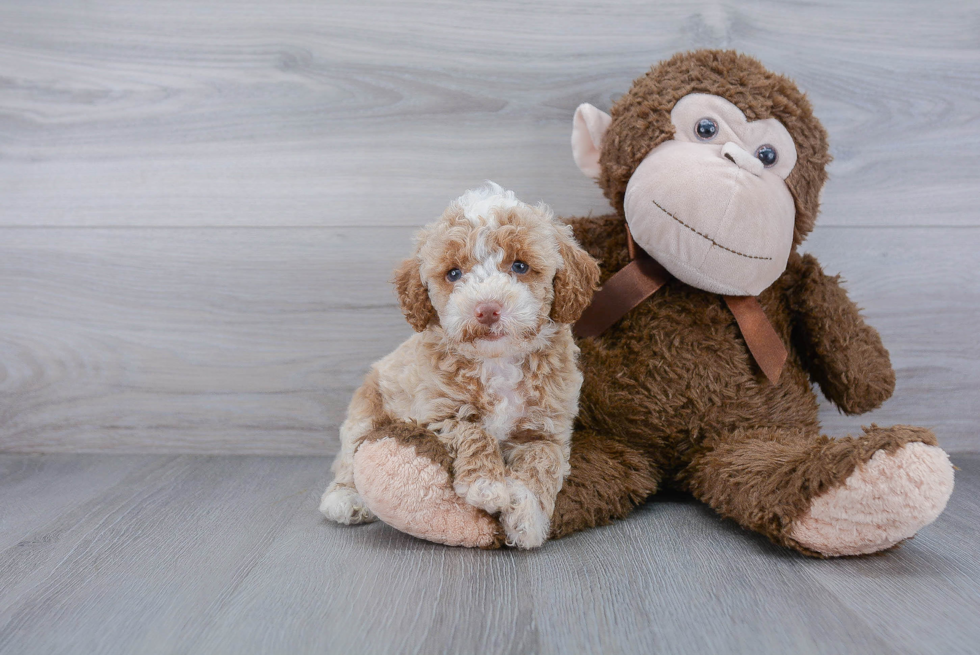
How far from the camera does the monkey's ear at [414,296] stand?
34.5 inches

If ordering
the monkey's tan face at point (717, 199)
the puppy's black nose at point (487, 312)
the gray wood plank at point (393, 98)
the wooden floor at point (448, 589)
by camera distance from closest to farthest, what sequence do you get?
1. the wooden floor at point (448, 589)
2. the puppy's black nose at point (487, 312)
3. the monkey's tan face at point (717, 199)
4. the gray wood plank at point (393, 98)

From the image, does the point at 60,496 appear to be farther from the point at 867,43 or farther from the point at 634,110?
the point at 867,43

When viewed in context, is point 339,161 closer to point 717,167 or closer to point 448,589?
point 717,167

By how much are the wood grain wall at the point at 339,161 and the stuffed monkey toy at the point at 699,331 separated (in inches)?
9.5

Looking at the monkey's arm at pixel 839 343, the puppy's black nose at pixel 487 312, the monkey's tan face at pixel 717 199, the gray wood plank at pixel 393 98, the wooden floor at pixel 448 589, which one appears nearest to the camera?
the wooden floor at pixel 448 589

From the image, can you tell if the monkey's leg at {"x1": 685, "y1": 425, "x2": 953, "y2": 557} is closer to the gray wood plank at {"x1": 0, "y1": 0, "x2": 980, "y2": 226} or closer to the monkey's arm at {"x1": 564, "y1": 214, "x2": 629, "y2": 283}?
the monkey's arm at {"x1": 564, "y1": 214, "x2": 629, "y2": 283}

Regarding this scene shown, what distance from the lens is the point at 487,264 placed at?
2.77 feet

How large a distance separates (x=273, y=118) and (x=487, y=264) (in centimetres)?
65

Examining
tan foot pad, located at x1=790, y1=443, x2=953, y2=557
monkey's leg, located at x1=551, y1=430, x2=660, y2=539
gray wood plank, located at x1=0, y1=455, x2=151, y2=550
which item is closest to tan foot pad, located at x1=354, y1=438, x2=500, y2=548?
monkey's leg, located at x1=551, y1=430, x2=660, y2=539

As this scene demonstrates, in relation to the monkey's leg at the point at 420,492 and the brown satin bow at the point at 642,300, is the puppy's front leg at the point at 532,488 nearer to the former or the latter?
the monkey's leg at the point at 420,492

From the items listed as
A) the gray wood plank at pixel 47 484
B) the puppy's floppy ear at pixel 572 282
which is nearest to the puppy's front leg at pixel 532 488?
the puppy's floppy ear at pixel 572 282

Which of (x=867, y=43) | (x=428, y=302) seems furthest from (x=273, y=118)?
(x=867, y=43)

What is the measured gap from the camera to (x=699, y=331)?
101 centimetres

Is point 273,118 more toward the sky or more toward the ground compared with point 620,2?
more toward the ground
